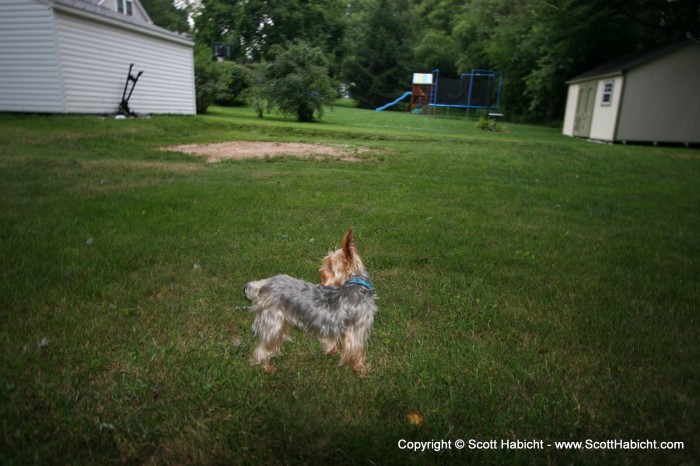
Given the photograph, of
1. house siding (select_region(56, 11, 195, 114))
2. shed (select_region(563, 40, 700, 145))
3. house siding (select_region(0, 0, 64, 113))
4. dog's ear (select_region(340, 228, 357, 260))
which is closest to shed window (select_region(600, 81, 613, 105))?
shed (select_region(563, 40, 700, 145))

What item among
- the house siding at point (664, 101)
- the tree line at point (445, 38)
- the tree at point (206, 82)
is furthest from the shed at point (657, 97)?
the tree at point (206, 82)

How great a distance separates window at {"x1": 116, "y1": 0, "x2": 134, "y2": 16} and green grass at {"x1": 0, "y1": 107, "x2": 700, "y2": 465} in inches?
1031

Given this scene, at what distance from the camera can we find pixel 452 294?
4.27 m

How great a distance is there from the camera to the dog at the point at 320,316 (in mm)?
3137

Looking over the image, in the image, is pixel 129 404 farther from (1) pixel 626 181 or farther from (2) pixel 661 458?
(1) pixel 626 181

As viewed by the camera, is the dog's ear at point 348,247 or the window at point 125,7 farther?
the window at point 125,7

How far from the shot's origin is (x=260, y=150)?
13.2 meters

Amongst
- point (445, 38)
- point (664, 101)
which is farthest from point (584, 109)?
point (445, 38)

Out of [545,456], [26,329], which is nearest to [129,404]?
[26,329]

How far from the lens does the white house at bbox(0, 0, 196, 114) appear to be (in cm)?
1465

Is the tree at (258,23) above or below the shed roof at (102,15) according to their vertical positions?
above

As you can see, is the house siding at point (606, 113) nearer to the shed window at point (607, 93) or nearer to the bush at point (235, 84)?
the shed window at point (607, 93)

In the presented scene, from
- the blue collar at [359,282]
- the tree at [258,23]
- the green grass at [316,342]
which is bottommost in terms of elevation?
the green grass at [316,342]

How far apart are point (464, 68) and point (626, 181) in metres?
40.5
